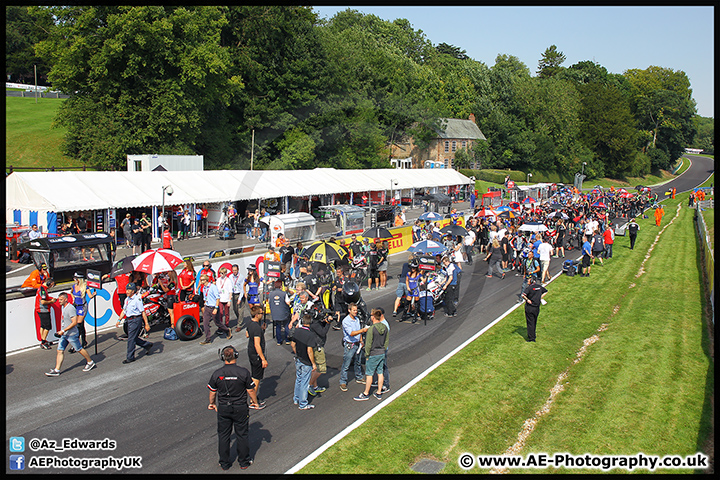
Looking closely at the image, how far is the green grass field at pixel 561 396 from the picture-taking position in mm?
8602

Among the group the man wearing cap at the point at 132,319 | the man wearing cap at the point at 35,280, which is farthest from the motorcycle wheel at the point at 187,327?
the man wearing cap at the point at 35,280

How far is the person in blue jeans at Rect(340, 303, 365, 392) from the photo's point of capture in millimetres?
10461

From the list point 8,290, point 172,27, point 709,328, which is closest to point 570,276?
point 709,328

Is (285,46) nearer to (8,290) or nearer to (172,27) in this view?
(172,27)

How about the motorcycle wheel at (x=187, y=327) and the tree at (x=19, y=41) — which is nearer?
the motorcycle wheel at (x=187, y=327)

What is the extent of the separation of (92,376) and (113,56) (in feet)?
112

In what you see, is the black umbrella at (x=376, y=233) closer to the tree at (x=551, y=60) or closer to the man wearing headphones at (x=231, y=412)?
the man wearing headphones at (x=231, y=412)

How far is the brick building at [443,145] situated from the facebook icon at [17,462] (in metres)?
67.5

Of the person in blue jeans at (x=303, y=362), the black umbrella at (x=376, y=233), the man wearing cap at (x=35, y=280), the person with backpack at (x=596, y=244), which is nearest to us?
the person in blue jeans at (x=303, y=362)

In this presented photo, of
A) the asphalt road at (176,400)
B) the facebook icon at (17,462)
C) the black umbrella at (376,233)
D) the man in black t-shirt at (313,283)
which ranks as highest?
the black umbrella at (376,233)

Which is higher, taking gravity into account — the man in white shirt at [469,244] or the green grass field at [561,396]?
the man in white shirt at [469,244]

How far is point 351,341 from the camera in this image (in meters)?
10.7

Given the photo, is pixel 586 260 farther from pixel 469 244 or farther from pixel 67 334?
pixel 67 334

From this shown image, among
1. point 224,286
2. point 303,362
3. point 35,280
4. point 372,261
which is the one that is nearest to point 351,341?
point 303,362
